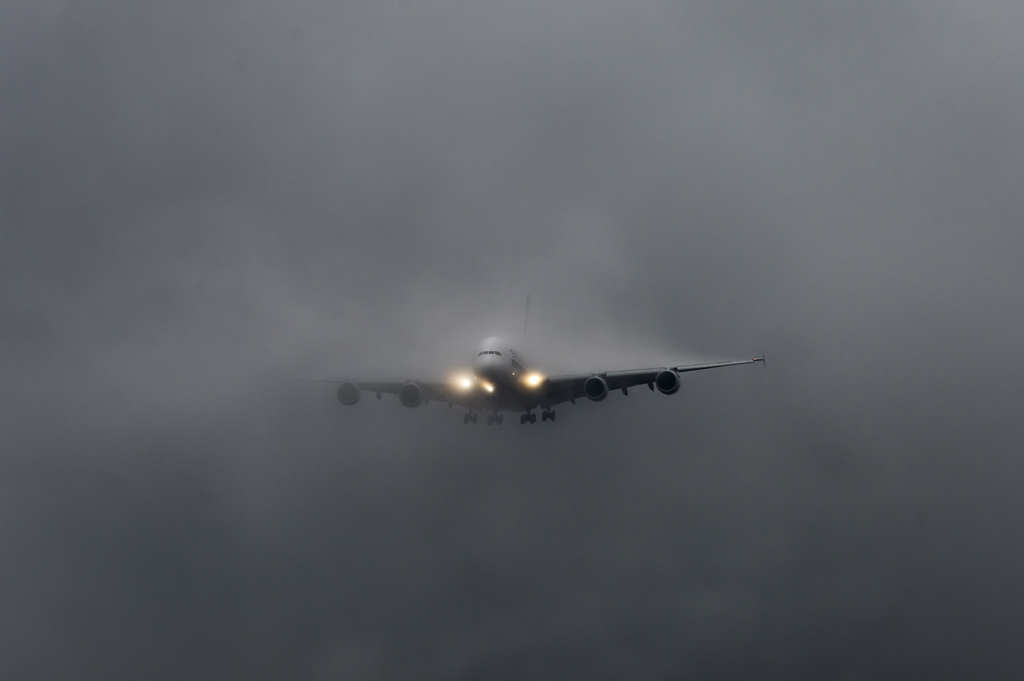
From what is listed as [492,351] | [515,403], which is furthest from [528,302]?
[492,351]

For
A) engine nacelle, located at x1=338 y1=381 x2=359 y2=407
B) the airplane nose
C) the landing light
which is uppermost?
engine nacelle, located at x1=338 y1=381 x2=359 y2=407

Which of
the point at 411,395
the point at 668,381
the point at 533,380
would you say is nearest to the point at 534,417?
the point at 533,380

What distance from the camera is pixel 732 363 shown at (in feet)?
231

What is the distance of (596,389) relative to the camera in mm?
71188

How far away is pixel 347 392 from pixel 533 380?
1781 centimetres

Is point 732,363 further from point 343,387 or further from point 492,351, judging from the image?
point 343,387

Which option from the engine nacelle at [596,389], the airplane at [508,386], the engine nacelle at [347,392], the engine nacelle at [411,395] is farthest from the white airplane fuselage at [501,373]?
the engine nacelle at [347,392]

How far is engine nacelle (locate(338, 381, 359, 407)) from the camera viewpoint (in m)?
75.2

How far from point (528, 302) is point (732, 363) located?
37117 mm

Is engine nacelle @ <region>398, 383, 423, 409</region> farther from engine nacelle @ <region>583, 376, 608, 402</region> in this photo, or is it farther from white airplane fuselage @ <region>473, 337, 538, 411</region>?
engine nacelle @ <region>583, 376, 608, 402</region>

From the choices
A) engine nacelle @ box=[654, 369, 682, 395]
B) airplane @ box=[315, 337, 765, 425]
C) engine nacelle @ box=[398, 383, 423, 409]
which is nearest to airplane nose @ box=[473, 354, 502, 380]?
airplane @ box=[315, 337, 765, 425]

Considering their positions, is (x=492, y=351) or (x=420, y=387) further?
(x=420, y=387)

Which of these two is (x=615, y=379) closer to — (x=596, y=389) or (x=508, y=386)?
(x=596, y=389)

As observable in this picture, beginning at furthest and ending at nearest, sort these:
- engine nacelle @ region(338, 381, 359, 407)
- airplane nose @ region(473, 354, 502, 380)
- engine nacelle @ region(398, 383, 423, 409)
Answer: engine nacelle @ region(338, 381, 359, 407) → engine nacelle @ region(398, 383, 423, 409) → airplane nose @ region(473, 354, 502, 380)
